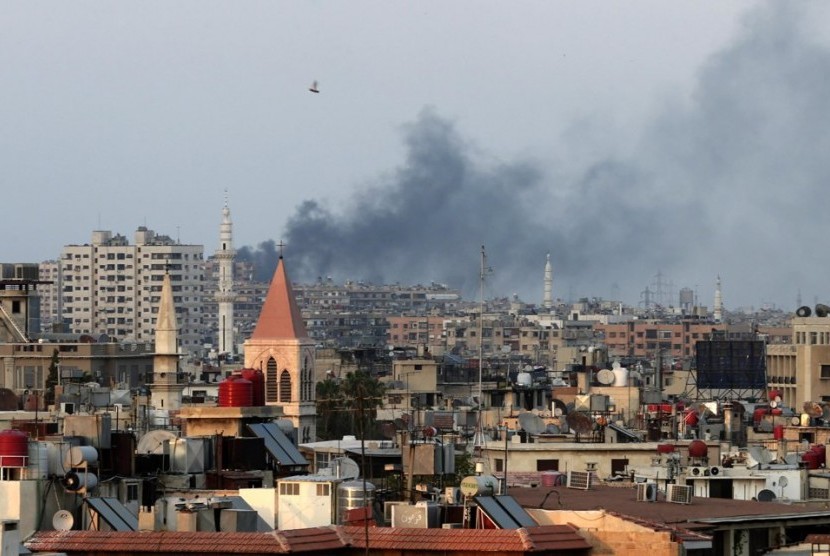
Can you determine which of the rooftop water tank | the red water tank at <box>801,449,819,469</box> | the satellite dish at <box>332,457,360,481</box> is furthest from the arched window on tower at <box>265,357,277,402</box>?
the rooftop water tank

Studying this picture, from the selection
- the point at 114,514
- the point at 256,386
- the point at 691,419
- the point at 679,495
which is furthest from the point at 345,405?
the point at 114,514

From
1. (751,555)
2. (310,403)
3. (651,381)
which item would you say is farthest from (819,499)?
(651,381)

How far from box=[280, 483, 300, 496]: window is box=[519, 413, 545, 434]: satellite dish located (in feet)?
80.8

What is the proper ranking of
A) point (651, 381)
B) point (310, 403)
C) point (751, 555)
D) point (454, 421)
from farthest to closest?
point (651, 381) < point (310, 403) < point (454, 421) < point (751, 555)

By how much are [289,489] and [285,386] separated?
2090 inches

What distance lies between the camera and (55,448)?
30.8m

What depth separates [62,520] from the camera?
94.8ft

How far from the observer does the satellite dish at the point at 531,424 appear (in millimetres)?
55438

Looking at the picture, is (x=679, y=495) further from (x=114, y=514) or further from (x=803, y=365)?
(x=803, y=365)

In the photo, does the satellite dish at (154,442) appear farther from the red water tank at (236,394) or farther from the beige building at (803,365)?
the beige building at (803,365)

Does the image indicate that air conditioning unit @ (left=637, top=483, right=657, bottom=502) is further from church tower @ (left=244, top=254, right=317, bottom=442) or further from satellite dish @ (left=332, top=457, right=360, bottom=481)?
church tower @ (left=244, top=254, right=317, bottom=442)

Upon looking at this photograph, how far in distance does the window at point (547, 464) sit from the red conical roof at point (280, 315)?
118 feet

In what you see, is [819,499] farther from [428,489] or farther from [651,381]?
[651,381]

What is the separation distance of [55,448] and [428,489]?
389cm
